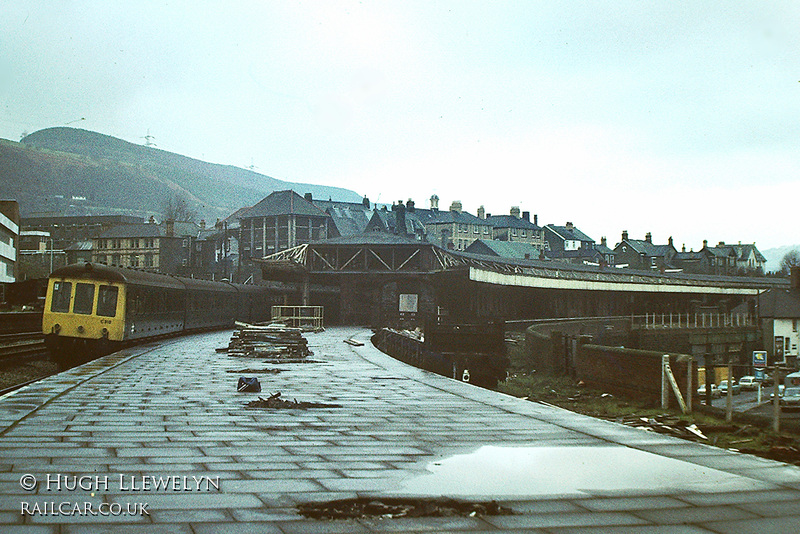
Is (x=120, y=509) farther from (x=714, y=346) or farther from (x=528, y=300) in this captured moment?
(x=714, y=346)

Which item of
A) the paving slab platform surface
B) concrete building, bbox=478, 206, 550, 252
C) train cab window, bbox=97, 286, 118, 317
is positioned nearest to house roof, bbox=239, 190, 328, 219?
concrete building, bbox=478, 206, 550, 252

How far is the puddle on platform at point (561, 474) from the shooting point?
18.7ft

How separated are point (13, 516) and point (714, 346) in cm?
6200

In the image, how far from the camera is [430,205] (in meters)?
125

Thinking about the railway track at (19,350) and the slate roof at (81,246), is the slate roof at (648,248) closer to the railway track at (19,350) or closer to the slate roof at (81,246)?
the slate roof at (81,246)

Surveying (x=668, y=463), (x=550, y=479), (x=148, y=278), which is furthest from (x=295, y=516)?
(x=148, y=278)

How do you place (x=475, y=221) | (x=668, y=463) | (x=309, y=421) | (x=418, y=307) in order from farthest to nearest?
1. (x=475, y=221)
2. (x=418, y=307)
3. (x=309, y=421)
4. (x=668, y=463)

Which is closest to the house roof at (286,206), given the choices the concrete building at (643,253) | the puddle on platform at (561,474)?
the concrete building at (643,253)

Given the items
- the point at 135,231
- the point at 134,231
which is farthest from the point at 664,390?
the point at 134,231

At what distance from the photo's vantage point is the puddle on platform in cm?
570

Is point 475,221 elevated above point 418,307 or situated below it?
above

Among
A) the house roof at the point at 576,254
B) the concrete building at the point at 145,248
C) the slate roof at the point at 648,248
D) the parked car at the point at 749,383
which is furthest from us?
the house roof at the point at 576,254

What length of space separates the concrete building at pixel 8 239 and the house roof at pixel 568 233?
280 ft

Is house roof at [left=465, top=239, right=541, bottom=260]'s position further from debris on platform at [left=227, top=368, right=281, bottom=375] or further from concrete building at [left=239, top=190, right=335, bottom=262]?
debris on platform at [left=227, top=368, right=281, bottom=375]
